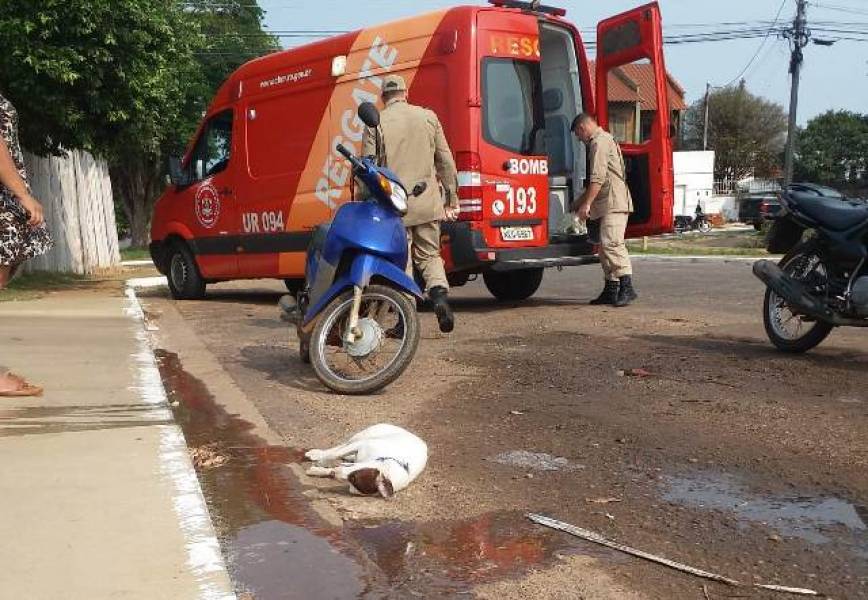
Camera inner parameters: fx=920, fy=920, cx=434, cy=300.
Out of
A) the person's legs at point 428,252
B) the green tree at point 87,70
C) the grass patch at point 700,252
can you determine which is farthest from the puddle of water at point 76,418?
the grass patch at point 700,252

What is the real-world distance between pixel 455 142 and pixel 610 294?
2.41 meters

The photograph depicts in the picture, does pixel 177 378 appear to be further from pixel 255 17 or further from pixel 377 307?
pixel 255 17

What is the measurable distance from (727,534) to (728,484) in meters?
0.57

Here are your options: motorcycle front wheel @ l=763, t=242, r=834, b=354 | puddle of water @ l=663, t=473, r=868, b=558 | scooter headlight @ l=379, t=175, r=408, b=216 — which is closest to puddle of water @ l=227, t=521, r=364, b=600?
puddle of water @ l=663, t=473, r=868, b=558

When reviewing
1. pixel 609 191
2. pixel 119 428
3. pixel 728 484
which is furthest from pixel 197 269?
pixel 728 484

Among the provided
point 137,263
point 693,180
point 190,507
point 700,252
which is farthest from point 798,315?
point 693,180

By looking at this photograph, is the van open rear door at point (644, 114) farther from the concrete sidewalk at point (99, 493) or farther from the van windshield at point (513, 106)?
the concrete sidewalk at point (99, 493)

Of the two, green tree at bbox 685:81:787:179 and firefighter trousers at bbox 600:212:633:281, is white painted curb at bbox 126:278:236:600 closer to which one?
firefighter trousers at bbox 600:212:633:281

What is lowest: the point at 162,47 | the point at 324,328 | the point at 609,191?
the point at 324,328

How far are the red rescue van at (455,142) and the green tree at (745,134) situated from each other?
62867 mm

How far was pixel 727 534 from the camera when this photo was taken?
3.22m

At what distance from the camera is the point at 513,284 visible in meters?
10.6

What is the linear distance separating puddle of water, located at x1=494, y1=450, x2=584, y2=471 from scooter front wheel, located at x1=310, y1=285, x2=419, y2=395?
1301mm

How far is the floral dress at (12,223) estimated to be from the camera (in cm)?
503
